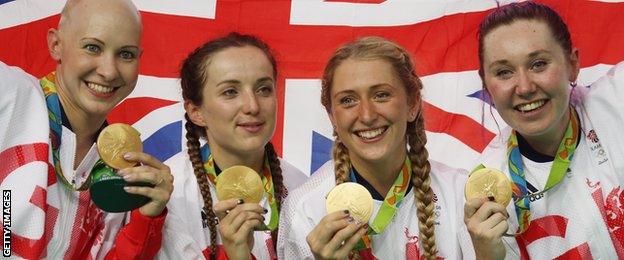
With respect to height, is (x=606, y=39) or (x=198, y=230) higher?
(x=606, y=39)

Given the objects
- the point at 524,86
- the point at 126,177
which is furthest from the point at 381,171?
the point at 126,177

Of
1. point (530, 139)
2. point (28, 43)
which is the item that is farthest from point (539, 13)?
point (28, 43)

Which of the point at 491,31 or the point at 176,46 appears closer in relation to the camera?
the point at 491,31

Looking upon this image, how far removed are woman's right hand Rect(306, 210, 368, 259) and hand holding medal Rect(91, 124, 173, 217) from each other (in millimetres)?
688

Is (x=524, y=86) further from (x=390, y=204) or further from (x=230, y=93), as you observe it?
(x=230, y=93)

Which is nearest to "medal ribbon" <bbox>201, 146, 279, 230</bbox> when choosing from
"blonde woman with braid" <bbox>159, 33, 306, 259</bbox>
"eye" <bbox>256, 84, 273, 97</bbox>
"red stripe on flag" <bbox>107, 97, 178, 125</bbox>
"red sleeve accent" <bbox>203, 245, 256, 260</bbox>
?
"blonde woman with braid" <bbox>159, 33, 306, 259</bbox>

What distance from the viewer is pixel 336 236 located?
12.1 ft

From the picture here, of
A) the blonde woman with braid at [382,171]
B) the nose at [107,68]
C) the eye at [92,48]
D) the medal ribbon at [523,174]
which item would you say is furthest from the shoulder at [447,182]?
the eye at [92,48]

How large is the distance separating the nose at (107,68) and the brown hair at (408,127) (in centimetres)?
97

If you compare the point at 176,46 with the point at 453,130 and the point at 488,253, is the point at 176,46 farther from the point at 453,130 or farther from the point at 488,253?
the point at 488,253

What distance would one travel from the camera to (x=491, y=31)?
170 inches

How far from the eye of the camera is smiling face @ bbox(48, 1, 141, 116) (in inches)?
165

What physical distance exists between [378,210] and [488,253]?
59 centimetres

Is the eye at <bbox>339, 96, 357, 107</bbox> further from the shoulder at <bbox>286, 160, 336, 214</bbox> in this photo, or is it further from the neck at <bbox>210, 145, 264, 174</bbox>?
the neck at <bbox>210, 145, 264, 174</bbox>
